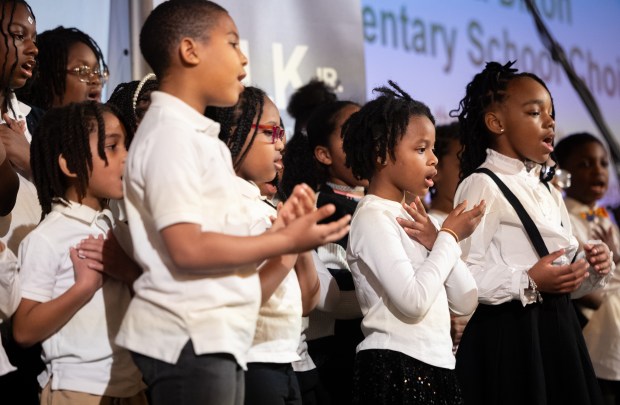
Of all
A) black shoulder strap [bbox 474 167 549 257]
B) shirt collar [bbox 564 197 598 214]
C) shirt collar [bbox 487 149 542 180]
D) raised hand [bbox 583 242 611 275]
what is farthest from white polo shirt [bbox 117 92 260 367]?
shirt collar [bbox 564 197 598 214]

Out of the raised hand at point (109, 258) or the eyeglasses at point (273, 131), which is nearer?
the raised hand at point (109, 258)

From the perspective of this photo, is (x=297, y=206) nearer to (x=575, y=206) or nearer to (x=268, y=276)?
(x=268, y=276)

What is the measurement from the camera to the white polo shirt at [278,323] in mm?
2154

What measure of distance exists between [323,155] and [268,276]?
1.46 metres

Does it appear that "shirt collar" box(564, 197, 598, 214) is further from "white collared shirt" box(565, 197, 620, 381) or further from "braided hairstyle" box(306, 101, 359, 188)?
"braided hairstyle" box(306, 101, 359, 188)

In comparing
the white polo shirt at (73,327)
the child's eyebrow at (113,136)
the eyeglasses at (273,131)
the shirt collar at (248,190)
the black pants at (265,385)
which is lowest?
the black pants at (265,385)

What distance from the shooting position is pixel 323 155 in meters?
3.42

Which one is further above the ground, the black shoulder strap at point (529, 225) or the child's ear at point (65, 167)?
the child's ear at point (65, 167)

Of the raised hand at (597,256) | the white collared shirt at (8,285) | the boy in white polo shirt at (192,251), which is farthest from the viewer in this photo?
the raised hand at (597,256)

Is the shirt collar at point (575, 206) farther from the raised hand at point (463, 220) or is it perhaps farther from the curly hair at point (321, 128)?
the raised hand at point (463, 220)

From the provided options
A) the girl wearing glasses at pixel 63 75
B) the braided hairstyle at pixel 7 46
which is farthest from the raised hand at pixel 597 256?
the braided hairstyle at pixel 7 46

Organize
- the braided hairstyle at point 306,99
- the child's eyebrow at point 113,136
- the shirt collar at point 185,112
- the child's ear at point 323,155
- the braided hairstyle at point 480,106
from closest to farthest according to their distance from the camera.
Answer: the shirt collar at point 185,112
the child's eyebrow at point 113,136
the braided hairstyle at point 480,106
the child's ear at point 323,155
the braided hairstyle at point 306,99

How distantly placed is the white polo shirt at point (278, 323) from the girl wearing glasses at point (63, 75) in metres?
1.14

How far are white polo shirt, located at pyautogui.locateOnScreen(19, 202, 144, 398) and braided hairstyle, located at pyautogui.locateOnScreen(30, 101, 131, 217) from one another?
10cm
